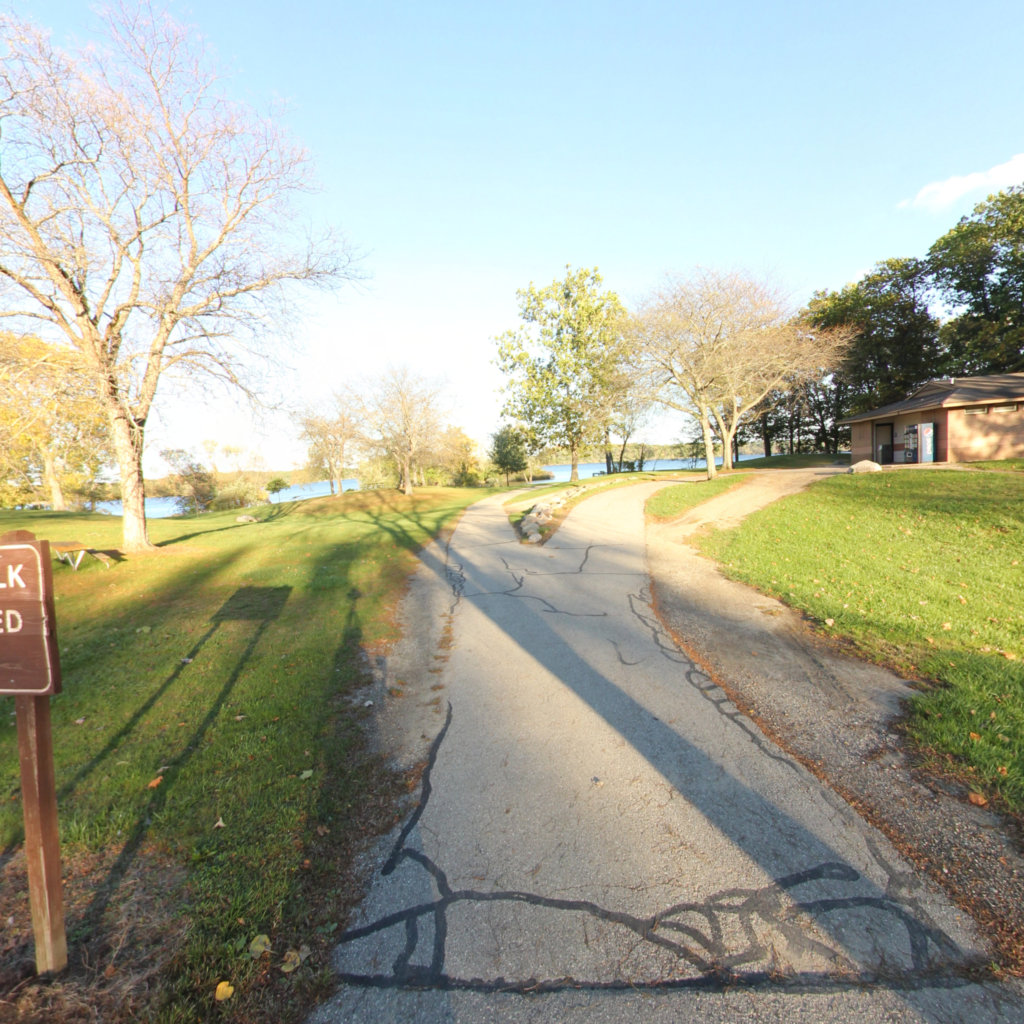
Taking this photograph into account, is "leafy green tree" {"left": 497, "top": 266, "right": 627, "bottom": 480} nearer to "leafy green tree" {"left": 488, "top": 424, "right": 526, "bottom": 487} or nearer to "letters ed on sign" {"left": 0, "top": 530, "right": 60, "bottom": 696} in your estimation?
"leafy green tree" {"left": 488, "top": 424, "right": 526, "bottom": 487}

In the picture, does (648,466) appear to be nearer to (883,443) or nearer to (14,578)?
(883,443)

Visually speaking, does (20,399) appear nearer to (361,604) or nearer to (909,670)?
(361,604)

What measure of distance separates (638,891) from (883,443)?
1284 inches

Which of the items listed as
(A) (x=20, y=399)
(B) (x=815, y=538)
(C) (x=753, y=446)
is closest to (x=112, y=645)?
(A) (x=20, y=399)

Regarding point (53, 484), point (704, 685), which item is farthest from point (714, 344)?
point (53, 484)

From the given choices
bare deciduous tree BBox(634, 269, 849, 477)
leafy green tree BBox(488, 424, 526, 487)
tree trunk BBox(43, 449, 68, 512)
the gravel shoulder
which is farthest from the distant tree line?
tree trunk BBox(43, 449, 68, 512)

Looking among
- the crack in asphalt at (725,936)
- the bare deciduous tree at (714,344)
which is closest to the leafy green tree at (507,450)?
the bare deciduous tree at (714,344)

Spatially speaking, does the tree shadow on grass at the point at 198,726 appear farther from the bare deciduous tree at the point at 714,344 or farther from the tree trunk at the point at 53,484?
the tree trunk at the point at 53,484

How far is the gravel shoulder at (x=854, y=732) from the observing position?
8.30 feet

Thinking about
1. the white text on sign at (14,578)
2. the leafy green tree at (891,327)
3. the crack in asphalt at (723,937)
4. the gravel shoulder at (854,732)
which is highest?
the leafy green tree at (891,327)

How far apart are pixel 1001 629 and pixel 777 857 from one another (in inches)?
201

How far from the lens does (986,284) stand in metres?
30.5

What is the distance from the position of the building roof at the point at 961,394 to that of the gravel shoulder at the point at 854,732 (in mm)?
22412

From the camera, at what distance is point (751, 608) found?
704 cm
